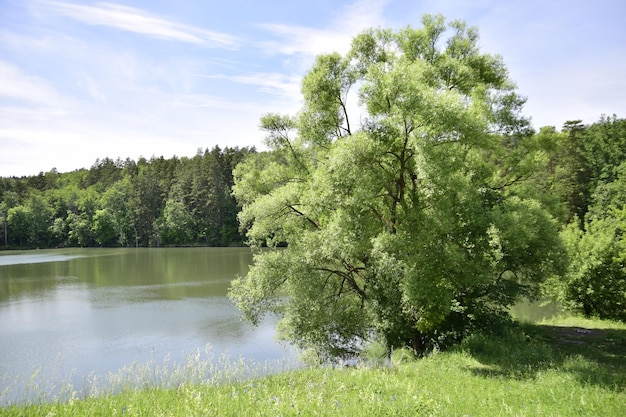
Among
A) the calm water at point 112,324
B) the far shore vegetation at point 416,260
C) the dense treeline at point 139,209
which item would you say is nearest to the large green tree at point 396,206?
the far shore vegetation at point 416,260

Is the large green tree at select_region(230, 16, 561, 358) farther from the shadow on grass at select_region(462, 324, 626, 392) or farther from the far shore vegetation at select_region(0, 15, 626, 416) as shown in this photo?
the shadow on grass at select_region(462, 324, 626, 392)

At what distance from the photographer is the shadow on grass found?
877 cm

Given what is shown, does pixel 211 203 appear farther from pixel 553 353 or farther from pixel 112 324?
pixel 553 353

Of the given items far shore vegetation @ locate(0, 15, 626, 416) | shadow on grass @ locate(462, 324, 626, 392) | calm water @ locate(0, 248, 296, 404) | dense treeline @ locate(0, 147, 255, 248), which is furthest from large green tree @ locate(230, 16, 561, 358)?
dense treeline @ locate(0, 147, 255, 248)

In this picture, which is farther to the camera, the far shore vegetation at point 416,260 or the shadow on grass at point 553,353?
the shadow on grass at point 553,353

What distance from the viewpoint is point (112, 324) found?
916 inches

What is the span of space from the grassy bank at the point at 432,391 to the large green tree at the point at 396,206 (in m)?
2.15

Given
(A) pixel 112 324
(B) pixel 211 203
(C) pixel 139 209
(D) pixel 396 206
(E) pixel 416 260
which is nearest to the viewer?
(E) pixel 416 260

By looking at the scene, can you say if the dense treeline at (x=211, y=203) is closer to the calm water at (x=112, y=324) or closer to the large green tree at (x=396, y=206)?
the large green tree at (x=396, y=206)

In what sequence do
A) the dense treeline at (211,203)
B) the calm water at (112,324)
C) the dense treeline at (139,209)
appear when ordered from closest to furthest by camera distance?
the calm water at (112,324), the dense treeline at (211,203), the dense treeline at (139,209)

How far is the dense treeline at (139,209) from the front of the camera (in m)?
81.2

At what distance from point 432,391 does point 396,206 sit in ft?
23.3

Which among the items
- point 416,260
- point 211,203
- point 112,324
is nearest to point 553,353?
point 416,260

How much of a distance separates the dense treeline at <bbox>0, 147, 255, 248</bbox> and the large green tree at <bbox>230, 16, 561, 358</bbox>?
6433 cm
